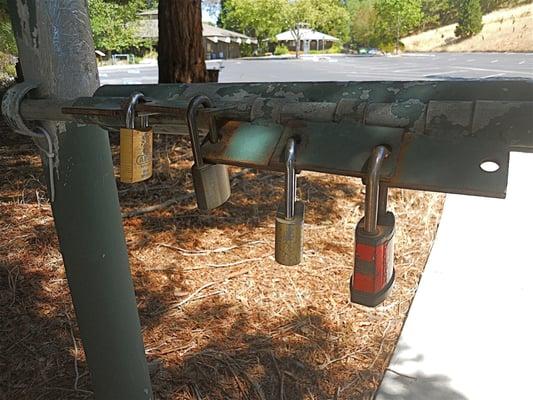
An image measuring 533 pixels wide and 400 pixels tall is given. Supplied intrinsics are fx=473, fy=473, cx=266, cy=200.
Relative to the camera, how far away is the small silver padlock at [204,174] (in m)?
0.82

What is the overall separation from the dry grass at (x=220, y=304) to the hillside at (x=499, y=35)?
30.8 meters

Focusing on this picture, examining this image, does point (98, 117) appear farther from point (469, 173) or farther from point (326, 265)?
point (326, 265)

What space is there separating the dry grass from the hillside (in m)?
30.8

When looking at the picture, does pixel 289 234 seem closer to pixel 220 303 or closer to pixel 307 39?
pixel 220 303

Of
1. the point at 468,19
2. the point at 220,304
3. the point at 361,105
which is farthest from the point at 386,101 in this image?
the point at 468,19

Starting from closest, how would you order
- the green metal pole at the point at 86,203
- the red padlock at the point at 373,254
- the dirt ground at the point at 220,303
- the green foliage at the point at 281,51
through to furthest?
the red padlock at the point at 373,254 → the green metal pole at the point at 86,203 → the dirt ground at the point at 220,303 → the green foliage at the point at 281,51

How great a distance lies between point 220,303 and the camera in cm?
275

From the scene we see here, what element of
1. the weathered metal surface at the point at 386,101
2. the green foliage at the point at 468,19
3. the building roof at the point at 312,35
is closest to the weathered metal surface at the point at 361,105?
the weathered metal surface at the point at 386,101

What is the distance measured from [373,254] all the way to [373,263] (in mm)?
16

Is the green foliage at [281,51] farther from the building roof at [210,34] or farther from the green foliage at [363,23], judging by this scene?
the green foliage at [363,23]

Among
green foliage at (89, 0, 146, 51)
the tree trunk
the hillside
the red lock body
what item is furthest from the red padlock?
the hillside

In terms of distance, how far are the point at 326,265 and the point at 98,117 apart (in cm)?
247

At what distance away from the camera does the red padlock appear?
2.51ft

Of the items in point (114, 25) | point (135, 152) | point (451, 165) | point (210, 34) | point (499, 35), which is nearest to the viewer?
point (451, 165)
